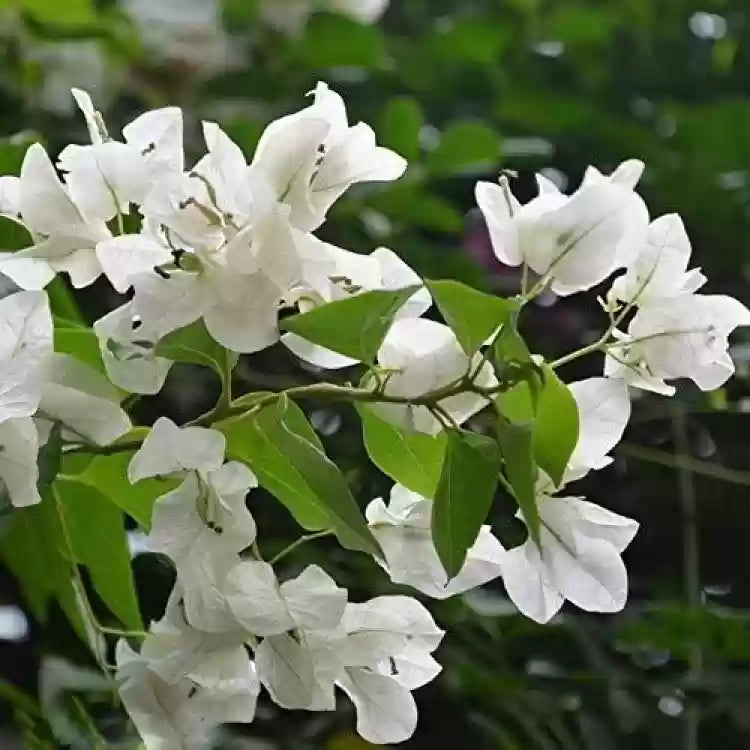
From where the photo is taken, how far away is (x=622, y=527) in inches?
13.1

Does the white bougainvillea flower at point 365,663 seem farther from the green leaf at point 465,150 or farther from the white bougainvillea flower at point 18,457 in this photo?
the green leaf at point 465,150

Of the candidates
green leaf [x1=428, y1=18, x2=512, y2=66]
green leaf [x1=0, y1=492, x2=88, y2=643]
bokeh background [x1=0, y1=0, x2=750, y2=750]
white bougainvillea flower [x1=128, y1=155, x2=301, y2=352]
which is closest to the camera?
white bougainvillea flower [x1=128, y1=155, x2=301, y2=352]

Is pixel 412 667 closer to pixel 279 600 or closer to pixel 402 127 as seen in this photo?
pixel 279 600

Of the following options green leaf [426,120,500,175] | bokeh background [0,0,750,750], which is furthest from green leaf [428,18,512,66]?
green leaf [426,120,500,175]

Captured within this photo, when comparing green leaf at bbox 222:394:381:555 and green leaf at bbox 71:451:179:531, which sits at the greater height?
green leaf at bbox 222:394:381:555

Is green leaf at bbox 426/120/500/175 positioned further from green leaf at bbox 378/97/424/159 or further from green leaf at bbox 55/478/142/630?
green leaf at bbox 55/478/142/630

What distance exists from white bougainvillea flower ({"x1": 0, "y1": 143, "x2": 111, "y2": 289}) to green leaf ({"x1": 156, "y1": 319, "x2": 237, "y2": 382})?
0.13ft

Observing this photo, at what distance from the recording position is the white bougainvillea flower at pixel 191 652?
0.33 m

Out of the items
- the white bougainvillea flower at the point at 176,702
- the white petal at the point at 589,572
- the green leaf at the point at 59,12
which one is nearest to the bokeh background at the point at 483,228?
the green leaf at the point at 59,12

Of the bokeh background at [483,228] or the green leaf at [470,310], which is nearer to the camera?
the green leaf at [470,310]

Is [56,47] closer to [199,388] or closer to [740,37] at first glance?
[199,388]

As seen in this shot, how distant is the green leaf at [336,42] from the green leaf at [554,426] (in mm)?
549

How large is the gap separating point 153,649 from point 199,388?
39 cm

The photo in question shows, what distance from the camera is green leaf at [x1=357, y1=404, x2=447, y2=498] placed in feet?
1.12
